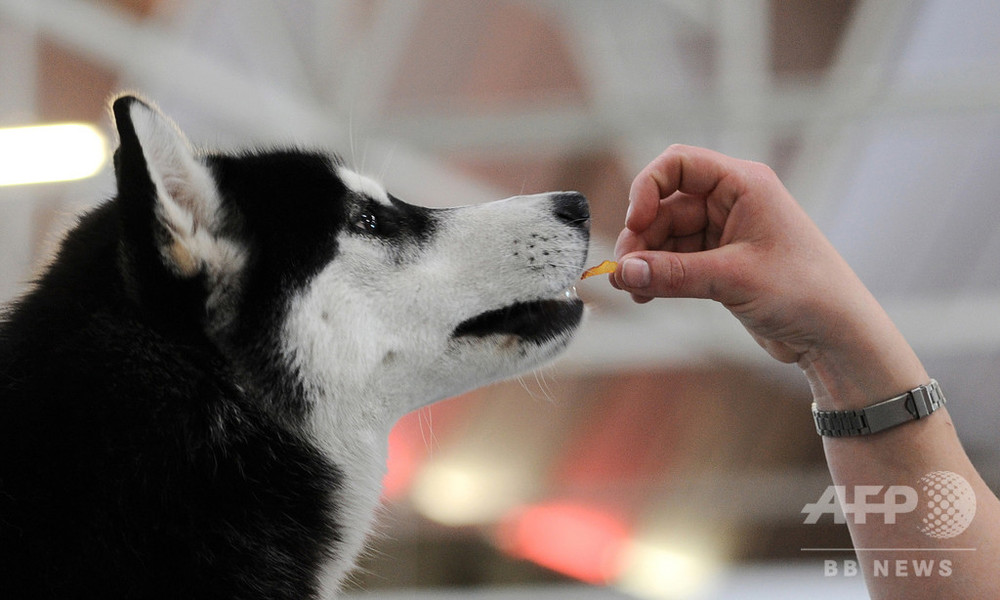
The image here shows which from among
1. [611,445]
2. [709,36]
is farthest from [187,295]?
[611,445]

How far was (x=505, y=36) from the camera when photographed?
15.6 ft

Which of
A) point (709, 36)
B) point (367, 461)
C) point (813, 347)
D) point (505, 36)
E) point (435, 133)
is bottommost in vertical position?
point (367, 461)

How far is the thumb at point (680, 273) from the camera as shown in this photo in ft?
3.39

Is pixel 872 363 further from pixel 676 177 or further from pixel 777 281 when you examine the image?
pixel 676 177

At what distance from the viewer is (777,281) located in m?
1.03

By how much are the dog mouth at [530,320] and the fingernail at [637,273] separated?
172 mm

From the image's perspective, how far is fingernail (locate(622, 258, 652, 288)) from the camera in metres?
1.05

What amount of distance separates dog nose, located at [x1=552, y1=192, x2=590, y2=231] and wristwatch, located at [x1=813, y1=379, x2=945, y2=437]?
46cm

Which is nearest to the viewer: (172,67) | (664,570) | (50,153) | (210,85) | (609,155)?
(172,67)

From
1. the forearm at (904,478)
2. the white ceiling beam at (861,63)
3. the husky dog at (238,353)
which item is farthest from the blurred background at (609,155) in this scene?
the husky dog at (238,353)

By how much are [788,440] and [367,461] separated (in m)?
5.48

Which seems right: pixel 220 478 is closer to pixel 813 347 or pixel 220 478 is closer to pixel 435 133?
pixel 813 347

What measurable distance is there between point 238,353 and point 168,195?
0.22m

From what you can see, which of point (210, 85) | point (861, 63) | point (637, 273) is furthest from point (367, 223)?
point (861, 63)
